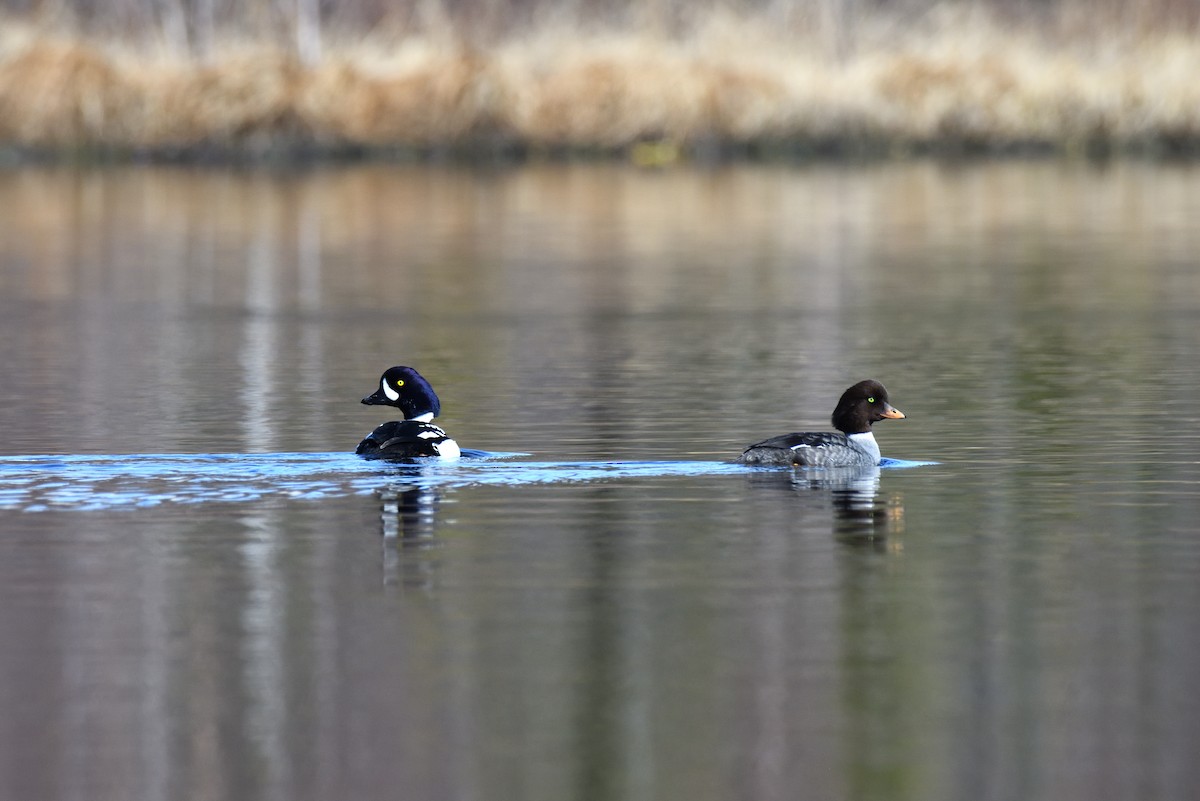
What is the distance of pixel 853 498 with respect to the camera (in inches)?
434

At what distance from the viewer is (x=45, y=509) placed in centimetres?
1062

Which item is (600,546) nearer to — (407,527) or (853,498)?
(407,527)

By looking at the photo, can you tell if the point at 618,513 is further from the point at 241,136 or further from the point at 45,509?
the point at 241,136

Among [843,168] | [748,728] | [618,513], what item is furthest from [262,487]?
[843,168]

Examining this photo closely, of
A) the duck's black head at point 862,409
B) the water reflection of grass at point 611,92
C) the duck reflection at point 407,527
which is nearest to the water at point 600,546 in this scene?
the duck reflection at point 407,527

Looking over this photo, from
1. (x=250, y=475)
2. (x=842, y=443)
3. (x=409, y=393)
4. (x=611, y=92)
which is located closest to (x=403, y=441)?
(x=250, y=475)

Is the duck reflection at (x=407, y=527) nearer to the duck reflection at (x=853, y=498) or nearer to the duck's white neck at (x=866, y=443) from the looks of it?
Result: the duck reflection at (x=853, y=498)

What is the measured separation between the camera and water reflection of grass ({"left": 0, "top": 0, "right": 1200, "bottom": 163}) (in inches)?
1602

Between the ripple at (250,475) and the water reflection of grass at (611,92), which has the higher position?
the water reflection of grass at (611,92)

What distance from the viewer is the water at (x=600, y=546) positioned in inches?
266

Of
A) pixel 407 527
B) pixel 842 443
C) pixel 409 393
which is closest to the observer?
pixel 407 527

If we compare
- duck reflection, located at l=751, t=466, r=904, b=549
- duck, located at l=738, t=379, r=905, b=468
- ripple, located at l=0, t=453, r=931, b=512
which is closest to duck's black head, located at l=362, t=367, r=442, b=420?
ripple, located at l=0, t=453, r=931, b=512

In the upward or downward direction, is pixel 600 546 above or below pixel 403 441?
below

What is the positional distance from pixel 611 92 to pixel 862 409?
97.6 ft
